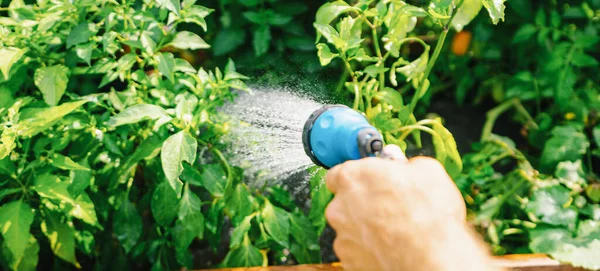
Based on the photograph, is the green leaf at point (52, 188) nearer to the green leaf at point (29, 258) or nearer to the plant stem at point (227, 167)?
the green leaf at point (29, 258)

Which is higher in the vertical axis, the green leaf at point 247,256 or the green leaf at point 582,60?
the green leaf at point 582,60

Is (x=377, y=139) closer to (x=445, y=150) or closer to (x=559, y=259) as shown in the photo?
(x=445, y=150)

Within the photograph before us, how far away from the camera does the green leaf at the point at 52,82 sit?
1.32 m

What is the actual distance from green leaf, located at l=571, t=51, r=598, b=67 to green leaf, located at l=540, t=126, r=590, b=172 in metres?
0.22

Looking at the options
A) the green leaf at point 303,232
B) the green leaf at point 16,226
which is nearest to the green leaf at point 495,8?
the green leaf at point 303,232

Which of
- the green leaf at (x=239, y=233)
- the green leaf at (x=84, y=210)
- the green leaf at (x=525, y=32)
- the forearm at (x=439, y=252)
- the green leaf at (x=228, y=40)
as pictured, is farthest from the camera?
the green leaf at (x=525, y=32)

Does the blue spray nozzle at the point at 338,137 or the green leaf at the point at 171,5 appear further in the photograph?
the green leaf at the point at 171,5

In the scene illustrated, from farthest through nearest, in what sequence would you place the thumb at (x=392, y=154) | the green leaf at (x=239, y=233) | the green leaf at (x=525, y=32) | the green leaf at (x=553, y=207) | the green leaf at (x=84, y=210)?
1. the green leaf at (x=525, y=32)
2. the green leaf at (x=553, y=207)
3. the green leaf at (x=239, y=233)
4. the green leaf at (x=84, y=210)
5. the thumb at (x=392, y=154)

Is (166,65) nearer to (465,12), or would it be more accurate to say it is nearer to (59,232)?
(59,232)

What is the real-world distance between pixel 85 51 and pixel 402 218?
0.82 metres

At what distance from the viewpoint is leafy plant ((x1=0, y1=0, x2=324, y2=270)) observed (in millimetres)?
1225

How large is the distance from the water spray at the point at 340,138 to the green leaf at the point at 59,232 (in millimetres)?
626

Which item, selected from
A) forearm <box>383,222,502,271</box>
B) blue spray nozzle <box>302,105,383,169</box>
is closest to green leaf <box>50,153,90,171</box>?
blue spray nozzle <box>302,105,383,169</box>

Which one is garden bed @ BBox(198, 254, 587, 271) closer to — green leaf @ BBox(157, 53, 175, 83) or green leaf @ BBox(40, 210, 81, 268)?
green leaf @ BBox(40, 210, 81, 268)
